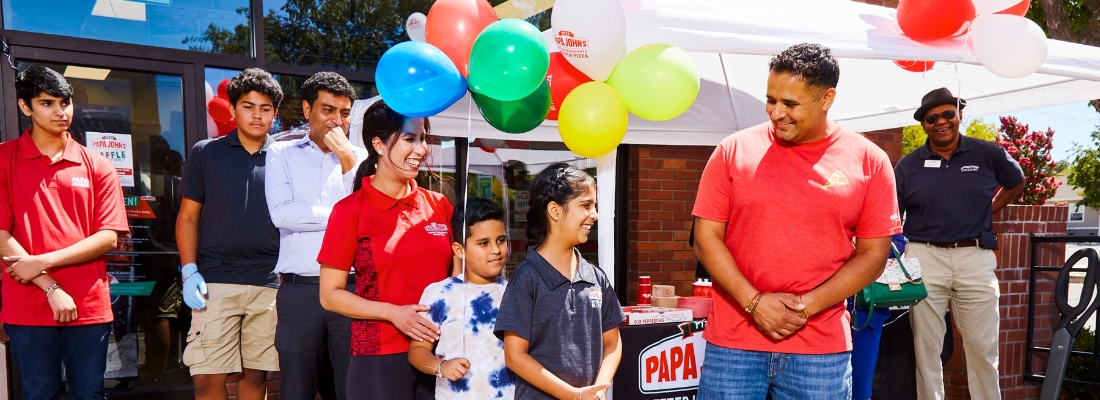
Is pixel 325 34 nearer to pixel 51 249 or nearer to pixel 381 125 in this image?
pixel 51 249

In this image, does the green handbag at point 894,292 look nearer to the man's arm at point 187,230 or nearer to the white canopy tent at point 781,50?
the white canopy tent at point 781,50

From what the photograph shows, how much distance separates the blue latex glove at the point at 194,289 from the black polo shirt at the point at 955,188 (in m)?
3.86

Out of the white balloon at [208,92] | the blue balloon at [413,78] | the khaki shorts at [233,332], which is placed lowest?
the khaki shorts at [233,332]

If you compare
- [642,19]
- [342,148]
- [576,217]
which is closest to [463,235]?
[576,217]

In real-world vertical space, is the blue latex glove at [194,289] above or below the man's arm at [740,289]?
below

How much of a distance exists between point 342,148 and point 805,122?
184 centimetres

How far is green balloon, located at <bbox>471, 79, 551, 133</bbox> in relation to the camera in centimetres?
274

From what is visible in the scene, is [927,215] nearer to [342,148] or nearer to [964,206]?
[964,206]

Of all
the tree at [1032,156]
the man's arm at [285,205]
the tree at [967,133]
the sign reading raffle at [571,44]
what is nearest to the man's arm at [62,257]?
the man's arm at [285,205]

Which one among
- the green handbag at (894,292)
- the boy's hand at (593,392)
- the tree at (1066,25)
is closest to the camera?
the boy's hand at (593,392)

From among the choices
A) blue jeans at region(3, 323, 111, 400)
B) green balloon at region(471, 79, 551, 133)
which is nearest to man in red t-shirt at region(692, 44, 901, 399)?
green balloon at region(471, 79, 551, 133)

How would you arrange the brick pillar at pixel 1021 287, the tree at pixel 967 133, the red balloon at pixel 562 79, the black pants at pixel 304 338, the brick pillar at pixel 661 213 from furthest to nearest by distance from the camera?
1. the tree at pixel 967 133
2. the brick pillar at pixel 661 213
3. the brick pillar at pixel 1021 287
4. the red balloon at pixel 562 79
5. the black pants at pixel 304 338

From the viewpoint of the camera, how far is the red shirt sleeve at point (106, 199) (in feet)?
10.5

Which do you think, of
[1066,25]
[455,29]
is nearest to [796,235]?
[455,29]
